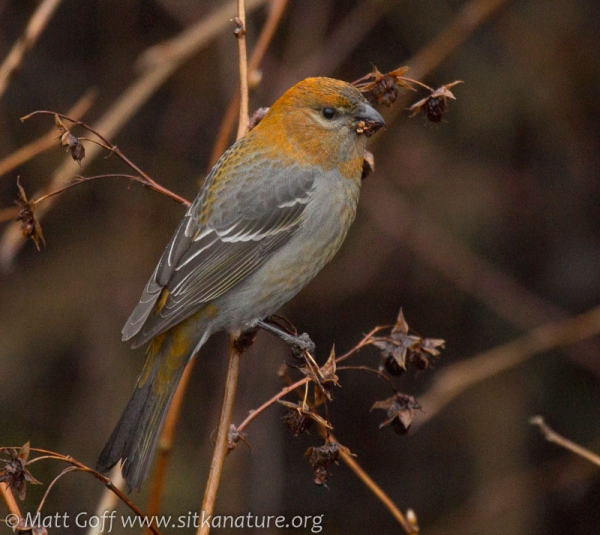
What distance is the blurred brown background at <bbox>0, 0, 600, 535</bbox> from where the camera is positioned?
582cm

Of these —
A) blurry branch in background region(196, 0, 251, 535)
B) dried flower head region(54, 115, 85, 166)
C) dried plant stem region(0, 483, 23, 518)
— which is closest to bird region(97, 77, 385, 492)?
blurry branch in background region(196, 0, 251, 535)

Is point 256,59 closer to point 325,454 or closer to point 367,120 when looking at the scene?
point 367,120

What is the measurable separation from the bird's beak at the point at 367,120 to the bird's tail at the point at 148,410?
47.0 inches

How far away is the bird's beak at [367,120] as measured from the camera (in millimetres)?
3515

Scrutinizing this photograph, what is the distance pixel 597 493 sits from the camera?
20.9 feet

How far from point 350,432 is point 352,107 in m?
3.97

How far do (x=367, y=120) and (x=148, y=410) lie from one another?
1.55 meters

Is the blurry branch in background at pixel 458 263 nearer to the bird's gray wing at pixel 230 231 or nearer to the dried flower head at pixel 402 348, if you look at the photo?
the bird's gray wing at pixel 230 231

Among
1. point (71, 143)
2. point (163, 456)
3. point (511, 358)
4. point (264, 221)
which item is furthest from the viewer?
point (511, 358)

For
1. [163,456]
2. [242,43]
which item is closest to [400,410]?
[163,456]

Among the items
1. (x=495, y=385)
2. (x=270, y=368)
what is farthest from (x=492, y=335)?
(x=270, y=368)

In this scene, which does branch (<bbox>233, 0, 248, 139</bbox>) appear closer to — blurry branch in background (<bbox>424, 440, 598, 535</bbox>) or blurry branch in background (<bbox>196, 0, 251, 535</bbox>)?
blurry branch in background (<bbox>196, 0, 251, 535</bbox>)

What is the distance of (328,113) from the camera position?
3666 mm

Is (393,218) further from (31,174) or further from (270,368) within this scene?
(31,174)
